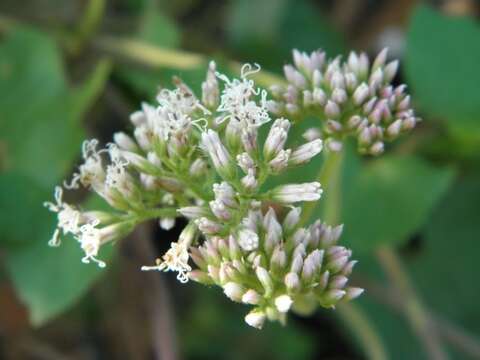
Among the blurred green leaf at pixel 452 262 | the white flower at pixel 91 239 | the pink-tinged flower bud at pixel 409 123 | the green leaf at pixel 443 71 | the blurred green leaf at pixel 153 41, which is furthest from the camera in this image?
the blurred green leaf at pixel 452 262

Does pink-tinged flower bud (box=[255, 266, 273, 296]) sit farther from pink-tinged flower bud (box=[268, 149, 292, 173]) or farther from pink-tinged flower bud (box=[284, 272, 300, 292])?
pink-tinged flower bud (box=[268, 149, 292, 173])

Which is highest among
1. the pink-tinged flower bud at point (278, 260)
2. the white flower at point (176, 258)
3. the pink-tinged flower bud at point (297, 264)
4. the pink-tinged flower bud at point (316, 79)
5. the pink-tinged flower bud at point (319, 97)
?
the pink-tinged flower bud at point (316, 79)

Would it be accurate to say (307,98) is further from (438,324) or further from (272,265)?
(438,324)

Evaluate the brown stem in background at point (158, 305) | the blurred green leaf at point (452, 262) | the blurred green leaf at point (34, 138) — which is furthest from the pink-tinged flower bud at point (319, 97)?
the blurred green leaf at point (452, 262)

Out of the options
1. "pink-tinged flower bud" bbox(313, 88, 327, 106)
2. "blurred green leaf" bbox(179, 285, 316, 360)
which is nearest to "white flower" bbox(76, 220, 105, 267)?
"pink-tinged flower bud" bbox(313, 88, 327, 106)

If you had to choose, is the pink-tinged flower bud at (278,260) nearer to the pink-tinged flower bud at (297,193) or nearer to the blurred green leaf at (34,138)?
the pink-tinged flower bud at (297,193)

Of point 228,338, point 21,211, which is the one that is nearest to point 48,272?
point 21,211

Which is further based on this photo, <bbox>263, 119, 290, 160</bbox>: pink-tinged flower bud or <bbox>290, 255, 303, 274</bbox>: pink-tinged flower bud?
<bbox>263, 119, 290, 160</bbox>: pink-tinged flower bud
